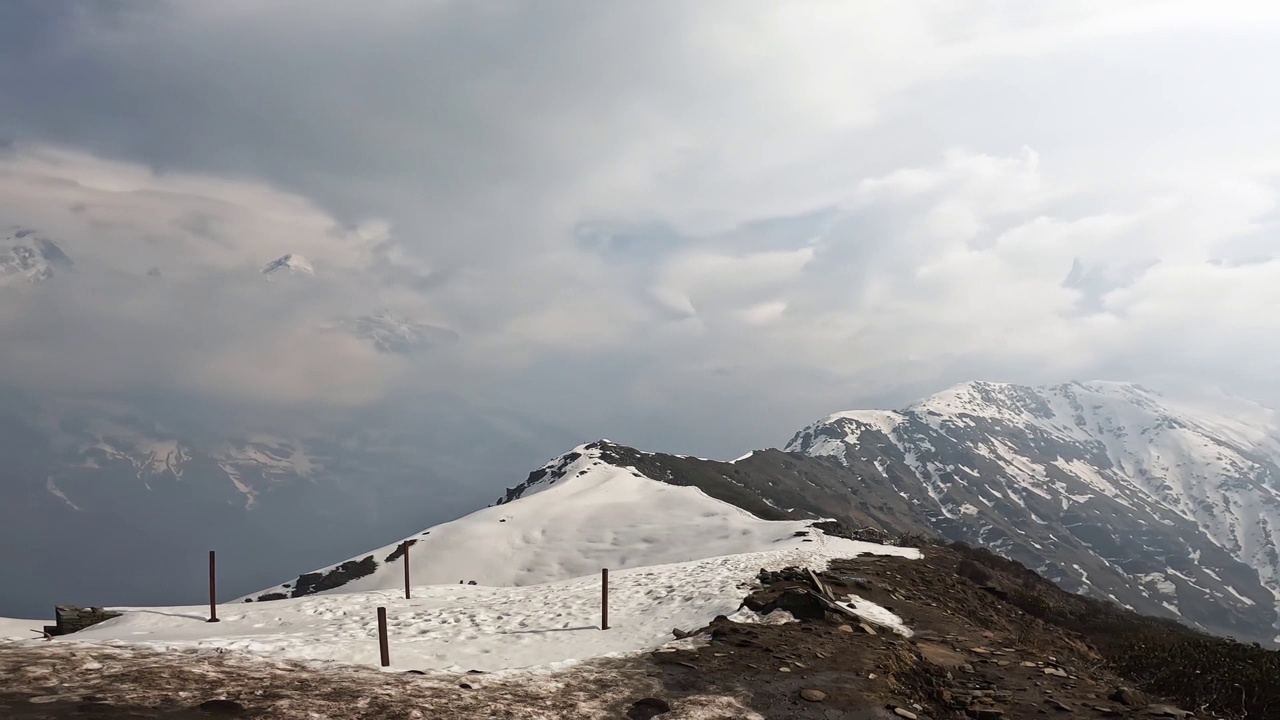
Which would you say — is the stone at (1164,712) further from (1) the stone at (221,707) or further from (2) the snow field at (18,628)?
(2) the snow field at (18,628)

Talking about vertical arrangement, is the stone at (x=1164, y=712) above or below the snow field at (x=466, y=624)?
below

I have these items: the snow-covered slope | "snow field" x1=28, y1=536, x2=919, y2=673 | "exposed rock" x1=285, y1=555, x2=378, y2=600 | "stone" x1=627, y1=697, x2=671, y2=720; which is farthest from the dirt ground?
"exposed rock" x1=285, y1=555, x2=378, y2=600

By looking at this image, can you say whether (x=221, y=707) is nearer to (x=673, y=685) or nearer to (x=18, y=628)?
(x=673, y=685)

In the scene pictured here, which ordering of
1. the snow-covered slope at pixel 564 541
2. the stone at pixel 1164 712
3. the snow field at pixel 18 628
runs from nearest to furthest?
the stone at pixel 1164 712
the snow field at pixel 18 628
the snow-covered slope at pixel 564 541

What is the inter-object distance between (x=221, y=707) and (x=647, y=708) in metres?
7.15

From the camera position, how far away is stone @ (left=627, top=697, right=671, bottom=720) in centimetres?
1156

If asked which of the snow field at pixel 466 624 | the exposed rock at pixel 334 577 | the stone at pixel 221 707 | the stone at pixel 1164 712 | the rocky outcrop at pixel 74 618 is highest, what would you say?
the stone at pixel 221 707

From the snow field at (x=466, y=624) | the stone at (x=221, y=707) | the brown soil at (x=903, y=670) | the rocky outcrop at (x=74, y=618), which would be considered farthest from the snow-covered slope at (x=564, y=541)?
the stone at (x=221, y=707)

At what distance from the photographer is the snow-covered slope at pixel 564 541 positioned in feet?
231

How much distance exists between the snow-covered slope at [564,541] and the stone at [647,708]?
46849 millimetres

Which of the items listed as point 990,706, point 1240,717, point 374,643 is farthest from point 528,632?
point 1240,717

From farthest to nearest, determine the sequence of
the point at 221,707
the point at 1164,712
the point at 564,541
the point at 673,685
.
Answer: the point at 564,541 < the point at 673,685 < the point at 1164,712 < the point at 221,707

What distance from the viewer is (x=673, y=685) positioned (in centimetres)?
1335

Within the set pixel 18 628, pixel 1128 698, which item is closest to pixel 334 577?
pixel 18 628
